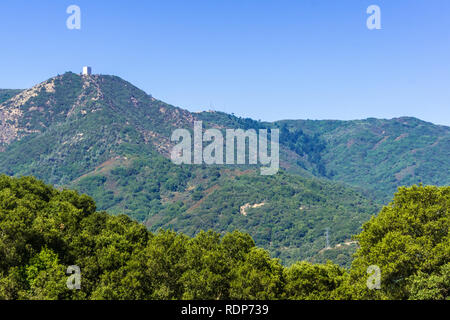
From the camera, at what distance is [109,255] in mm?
52781

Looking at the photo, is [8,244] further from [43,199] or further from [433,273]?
[433,273]

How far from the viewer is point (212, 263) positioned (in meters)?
50.9

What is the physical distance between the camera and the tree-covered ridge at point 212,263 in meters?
47.4

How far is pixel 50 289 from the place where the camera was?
45531 mm

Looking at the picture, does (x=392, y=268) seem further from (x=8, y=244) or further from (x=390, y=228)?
(x=8, y=244)

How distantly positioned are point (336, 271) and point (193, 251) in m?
16.0

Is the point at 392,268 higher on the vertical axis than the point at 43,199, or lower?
lower

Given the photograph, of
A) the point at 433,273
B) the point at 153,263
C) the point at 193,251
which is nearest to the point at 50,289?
the point at 153,263

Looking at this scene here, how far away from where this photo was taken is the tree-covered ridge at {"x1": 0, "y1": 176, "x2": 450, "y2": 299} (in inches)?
1865

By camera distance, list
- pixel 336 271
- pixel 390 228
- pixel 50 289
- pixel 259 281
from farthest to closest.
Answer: pixel 336 271
pixel 390 228
pixel 259 281
pixel 50 289
